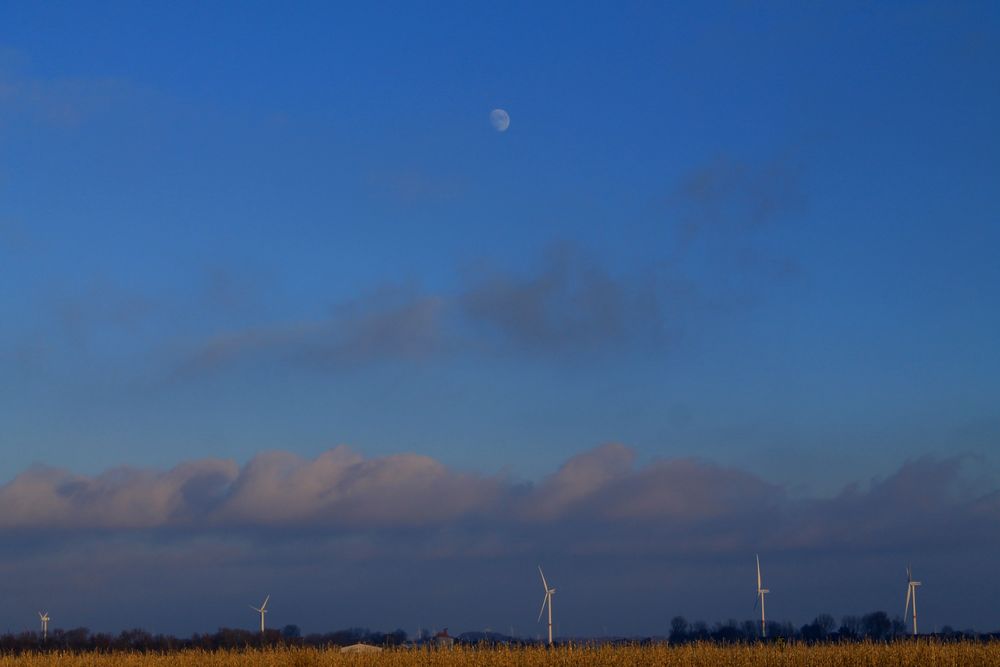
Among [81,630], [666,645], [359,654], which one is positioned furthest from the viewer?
[81,630]

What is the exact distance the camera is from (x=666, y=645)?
182 ft

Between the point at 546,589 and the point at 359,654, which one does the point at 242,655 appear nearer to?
the point at 359,654

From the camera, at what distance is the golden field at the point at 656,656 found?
2048 inches

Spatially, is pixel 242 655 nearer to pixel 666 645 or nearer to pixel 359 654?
pixel 359 654

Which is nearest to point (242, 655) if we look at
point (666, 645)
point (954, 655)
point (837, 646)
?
point (666, 645)

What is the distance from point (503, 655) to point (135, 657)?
22811mm

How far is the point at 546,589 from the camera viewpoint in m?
90.1

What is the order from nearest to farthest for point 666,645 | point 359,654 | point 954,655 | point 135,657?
point 954,655 → point 666,645 → point 359,654 → point 135,657

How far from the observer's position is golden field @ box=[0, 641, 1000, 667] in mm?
52031

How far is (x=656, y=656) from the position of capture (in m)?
53.3

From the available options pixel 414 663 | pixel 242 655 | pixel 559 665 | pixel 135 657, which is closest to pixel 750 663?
pixel 559 665

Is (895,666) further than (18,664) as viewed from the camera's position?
No

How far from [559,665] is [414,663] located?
24.2ft

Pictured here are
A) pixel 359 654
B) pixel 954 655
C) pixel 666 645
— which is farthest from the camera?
pixel 359 654
